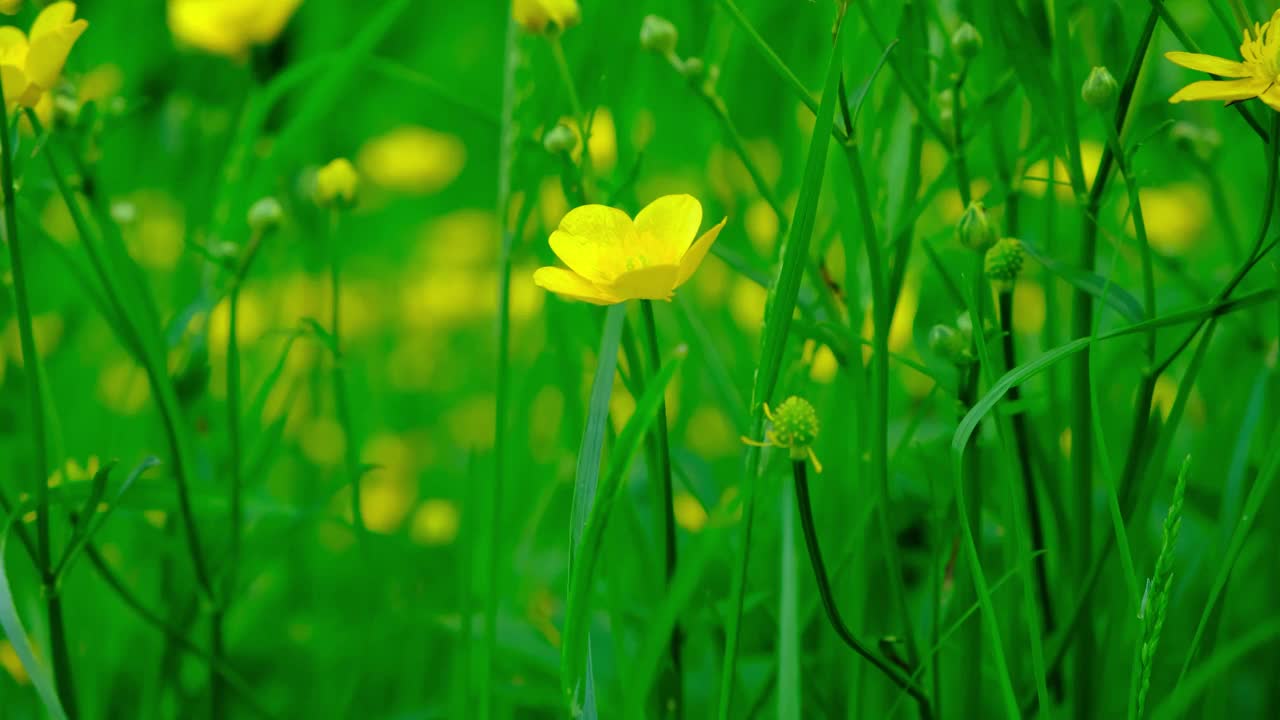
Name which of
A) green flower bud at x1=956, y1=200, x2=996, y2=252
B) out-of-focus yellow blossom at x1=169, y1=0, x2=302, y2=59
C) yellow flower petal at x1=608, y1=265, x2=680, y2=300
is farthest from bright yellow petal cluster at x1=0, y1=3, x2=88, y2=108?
out-of-focus yellow blossom at x1=169, y1=0, x2=302, y2=59

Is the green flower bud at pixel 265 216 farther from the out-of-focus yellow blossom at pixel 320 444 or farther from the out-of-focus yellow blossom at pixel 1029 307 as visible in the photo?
the out-of-focus yellow blossom at pixel 1029 307

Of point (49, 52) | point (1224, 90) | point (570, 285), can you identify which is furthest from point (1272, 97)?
point (49, 52)

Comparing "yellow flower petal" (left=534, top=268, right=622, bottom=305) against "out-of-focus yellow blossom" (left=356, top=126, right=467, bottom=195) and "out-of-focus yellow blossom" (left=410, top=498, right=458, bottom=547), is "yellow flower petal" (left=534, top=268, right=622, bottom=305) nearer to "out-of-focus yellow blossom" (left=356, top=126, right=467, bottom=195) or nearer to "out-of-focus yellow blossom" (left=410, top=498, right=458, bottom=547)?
"out-of-focus yellow blossom" (left=410, top=498, right=458, bottom=547)

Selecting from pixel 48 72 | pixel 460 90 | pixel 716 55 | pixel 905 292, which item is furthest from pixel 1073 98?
pixel 460 90

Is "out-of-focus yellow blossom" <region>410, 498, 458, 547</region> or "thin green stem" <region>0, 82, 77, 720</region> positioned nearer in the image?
"thin green stem" <region>0, 82, 77, 720</region>

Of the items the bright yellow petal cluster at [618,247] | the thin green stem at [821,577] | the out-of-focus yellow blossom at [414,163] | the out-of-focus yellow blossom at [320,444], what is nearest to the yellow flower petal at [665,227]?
the bright yellow petal cluster at [618,247]

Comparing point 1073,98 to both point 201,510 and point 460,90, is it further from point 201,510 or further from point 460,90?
point 460,90
